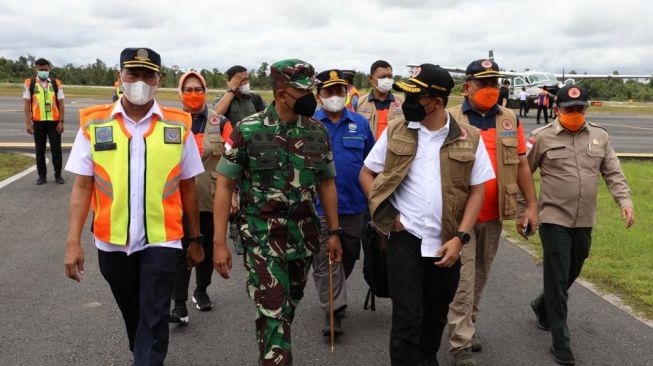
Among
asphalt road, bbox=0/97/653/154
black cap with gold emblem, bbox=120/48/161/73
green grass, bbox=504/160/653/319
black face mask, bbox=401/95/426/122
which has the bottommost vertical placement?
green grass, bbox=504/160/653/319

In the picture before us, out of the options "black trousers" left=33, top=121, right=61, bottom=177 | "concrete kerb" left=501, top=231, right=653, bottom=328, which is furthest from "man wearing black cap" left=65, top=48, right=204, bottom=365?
"black trousers" left=33, top=121, right=61, bottom=177

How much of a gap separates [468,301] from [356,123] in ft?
5.33

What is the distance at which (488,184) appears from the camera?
4430 millimetres

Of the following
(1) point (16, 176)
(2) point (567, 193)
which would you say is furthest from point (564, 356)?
(1) point (16, 176)

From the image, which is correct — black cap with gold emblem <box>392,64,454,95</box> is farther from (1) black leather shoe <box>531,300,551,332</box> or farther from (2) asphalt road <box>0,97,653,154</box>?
(2) asphalt road <box>0,97,653,154</box>

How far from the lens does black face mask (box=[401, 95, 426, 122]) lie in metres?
3.59

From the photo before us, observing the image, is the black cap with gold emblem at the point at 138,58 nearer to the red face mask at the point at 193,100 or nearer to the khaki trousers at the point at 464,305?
the red face mask at the point at 193,100

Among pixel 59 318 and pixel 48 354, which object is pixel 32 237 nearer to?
pixel 59 318

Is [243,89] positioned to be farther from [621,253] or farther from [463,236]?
[621,253]

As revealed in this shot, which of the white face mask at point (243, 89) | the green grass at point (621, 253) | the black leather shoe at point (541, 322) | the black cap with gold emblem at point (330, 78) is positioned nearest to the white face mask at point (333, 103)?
the black cap with gold emblem at point (330, 78)

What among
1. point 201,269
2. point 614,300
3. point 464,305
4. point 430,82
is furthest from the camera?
point 614,300

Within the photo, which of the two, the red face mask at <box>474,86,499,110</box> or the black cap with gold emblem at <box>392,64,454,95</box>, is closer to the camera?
the black cap with gold emblem at <box>392,64,454,95</box>

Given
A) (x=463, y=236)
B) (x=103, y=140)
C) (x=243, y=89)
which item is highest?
(x=243, y=89)

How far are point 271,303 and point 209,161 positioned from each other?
1.92 metres
